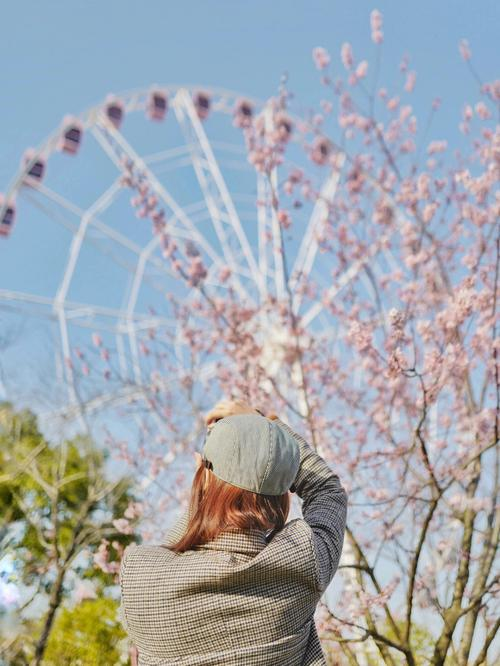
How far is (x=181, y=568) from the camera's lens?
119 cm

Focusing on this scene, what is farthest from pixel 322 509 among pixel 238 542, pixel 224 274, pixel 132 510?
pixel 224 274

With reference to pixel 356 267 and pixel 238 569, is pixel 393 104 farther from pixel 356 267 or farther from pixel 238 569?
pixel 238 569

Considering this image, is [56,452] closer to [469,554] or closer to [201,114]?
[201,114]

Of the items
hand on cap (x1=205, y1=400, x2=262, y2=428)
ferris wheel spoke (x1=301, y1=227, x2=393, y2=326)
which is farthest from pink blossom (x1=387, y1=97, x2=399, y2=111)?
hand on cap (x1=205, y1=400, x2=262, y2=428)

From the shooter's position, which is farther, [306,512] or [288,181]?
[288,181]

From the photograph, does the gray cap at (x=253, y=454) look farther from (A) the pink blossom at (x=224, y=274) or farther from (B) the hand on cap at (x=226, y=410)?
(A) the pink blossom at (x=224, y=274)

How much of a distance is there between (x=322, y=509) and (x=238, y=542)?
0.20 meters

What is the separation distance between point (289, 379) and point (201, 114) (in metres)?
4.87

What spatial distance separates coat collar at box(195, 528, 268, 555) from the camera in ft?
3.88

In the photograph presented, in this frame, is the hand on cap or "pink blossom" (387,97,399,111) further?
"pink blossom" (387,97,399,111)

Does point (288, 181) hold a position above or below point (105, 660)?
above

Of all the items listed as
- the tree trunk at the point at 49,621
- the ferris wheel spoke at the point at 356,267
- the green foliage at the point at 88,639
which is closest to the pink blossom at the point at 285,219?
the ferris wheel spoke at the point at 356,267

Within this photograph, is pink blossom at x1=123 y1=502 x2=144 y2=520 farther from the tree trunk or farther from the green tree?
the green tree

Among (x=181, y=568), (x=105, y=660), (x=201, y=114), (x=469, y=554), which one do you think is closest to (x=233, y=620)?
(x=181, y=568)
